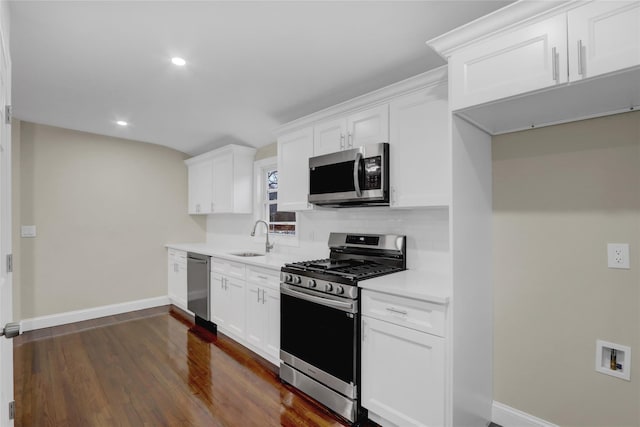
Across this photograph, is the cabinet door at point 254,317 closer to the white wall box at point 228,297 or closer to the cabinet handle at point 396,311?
the white wall box at point 228,297

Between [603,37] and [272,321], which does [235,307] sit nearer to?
[272,321]

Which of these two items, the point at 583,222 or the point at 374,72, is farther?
the point at 374,72

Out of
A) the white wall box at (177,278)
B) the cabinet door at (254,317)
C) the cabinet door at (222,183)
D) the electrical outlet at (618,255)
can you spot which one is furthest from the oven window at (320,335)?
the white wall box at (177,278)

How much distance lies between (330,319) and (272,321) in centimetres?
82

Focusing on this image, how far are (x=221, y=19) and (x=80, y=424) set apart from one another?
8.91 ft

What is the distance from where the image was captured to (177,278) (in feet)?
15.0

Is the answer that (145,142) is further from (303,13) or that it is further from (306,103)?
(303,13)

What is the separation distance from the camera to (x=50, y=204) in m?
4.05

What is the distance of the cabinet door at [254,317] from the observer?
9.83ft

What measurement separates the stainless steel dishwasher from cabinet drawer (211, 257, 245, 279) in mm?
130

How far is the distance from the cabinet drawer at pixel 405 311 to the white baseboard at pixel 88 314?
3872 millimetres

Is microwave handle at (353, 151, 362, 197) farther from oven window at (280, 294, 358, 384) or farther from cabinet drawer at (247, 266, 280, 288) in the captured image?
cabinet drawer at (247, 266, 280, 288)

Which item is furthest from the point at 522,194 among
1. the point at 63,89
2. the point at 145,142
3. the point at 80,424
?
the point at 145,142

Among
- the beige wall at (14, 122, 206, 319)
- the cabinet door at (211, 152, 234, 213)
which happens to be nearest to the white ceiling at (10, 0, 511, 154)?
the beige wall at (14, 122, 206, 319)
